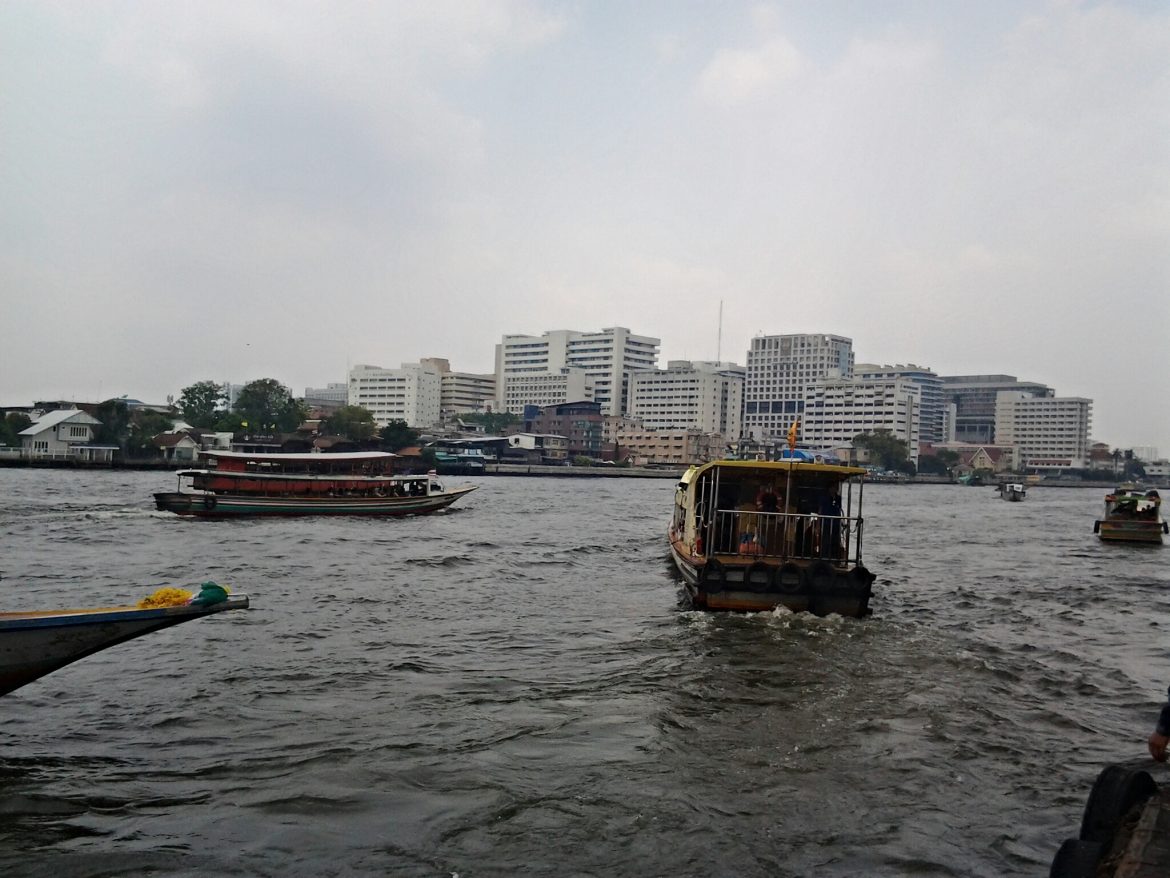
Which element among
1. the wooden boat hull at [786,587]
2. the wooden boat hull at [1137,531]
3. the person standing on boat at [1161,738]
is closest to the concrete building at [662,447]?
the wooden boat hull at [1137,531]

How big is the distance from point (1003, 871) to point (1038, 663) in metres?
7.61

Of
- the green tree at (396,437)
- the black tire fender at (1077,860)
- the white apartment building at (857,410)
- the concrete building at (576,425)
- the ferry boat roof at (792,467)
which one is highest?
the white apartment building at (857,410)

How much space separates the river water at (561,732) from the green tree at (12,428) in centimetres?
6934

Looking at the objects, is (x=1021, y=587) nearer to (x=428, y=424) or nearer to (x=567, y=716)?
(x=567, y=716)

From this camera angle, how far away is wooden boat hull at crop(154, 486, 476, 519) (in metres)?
33.8

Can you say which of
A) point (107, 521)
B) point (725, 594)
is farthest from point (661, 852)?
point (107, 521)

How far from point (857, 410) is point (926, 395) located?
3341 centimetres

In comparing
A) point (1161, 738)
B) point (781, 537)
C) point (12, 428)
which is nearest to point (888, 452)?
point (12, 428)

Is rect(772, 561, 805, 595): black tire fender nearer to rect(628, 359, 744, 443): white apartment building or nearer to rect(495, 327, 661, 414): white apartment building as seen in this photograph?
rect(628, 359, 744, 443): white apartment building

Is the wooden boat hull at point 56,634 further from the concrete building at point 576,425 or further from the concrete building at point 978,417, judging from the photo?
the concrete building at point 978,417

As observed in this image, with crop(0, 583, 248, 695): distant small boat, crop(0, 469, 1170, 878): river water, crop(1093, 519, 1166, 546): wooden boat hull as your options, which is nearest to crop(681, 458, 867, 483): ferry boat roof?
crop(0, 469, 1170, 878): river water

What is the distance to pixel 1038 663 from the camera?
1284 cm

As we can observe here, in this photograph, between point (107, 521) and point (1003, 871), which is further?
point (107, 521)

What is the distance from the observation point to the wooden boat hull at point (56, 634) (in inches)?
295
